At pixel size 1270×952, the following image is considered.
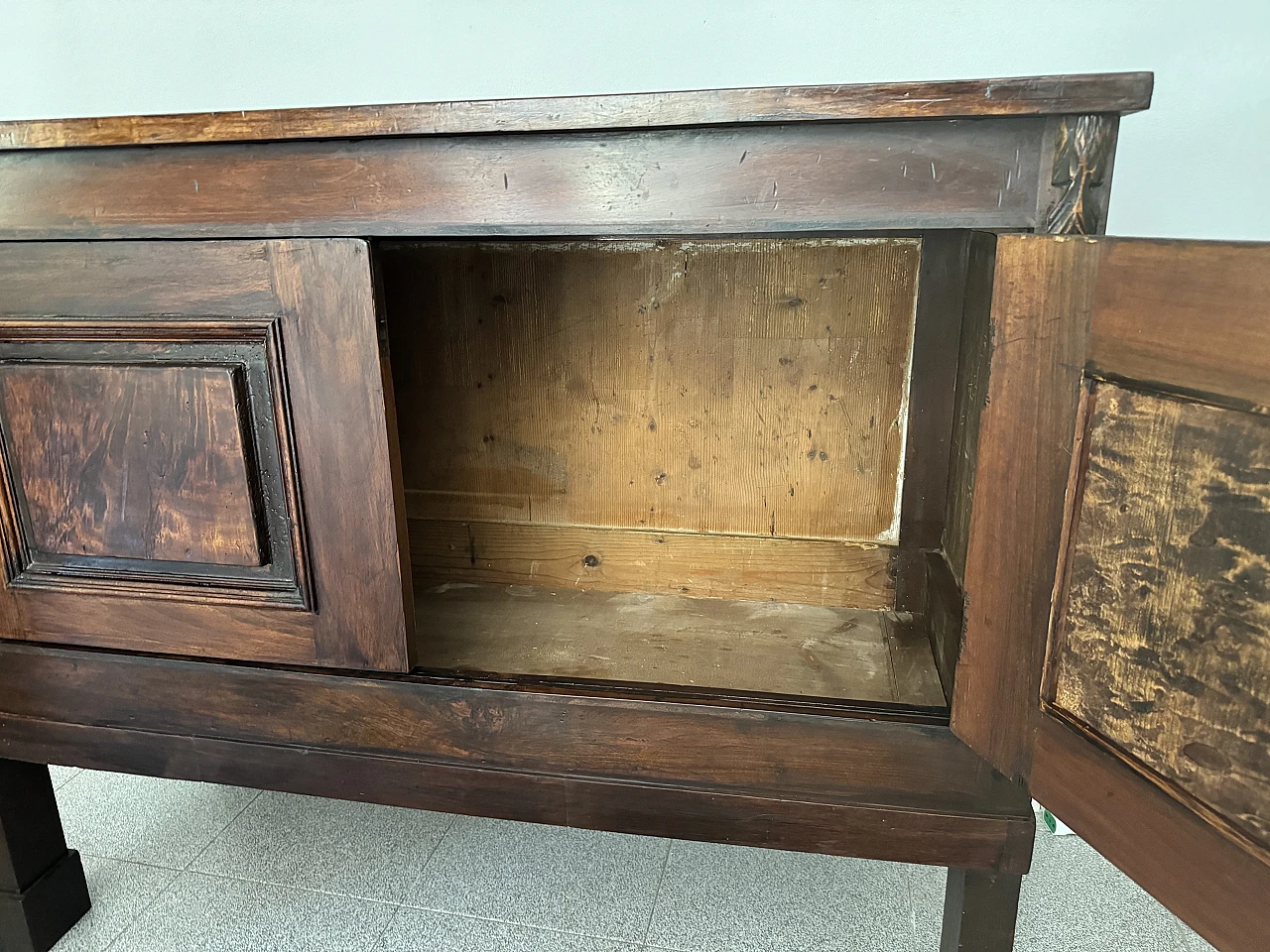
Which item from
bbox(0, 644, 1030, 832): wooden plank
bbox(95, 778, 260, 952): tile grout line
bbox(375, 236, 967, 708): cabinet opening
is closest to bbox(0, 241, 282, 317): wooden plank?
bbox(375, 236, 967, 708): cabinet opening

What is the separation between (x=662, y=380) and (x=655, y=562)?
29cm

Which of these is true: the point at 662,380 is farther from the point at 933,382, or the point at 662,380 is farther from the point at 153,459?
the point at 153,459

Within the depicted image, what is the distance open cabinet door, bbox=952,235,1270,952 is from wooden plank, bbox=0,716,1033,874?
0.48 feet

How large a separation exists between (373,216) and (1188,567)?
2.35 ft

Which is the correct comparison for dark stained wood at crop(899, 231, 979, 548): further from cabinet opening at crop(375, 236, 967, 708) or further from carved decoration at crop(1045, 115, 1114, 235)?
carved decoration at crop(1045, 115, 1114, 235)

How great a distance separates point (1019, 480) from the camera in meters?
0.70

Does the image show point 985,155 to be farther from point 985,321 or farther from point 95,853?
point 95,853

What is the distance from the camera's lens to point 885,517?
4.11 ft

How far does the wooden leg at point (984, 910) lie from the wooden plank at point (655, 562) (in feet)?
1.44

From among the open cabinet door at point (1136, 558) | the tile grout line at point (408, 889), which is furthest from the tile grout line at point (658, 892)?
the open cabinet door at point (1136, 558)

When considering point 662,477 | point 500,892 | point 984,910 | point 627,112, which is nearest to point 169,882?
point 500,892

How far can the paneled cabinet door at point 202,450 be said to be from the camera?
83 centimetres

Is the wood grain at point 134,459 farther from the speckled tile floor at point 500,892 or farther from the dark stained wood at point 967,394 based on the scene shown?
the dark stained wood at point 967,394

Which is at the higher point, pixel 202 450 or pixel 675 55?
pixel 675 55
